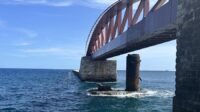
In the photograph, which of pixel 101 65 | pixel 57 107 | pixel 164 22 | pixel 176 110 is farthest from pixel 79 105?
pixel 101 65

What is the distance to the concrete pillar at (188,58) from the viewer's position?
1462cm

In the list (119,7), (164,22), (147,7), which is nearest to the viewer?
(164,22)

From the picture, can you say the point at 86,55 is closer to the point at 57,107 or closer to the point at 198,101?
the point at 57,107

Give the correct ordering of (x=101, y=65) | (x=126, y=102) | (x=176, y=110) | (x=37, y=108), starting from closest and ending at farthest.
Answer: (x=176, y=110)
(x=37, y=108)
(x=126, y=102)
(x=101, y=65)

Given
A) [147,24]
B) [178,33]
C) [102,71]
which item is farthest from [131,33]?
[102,71]

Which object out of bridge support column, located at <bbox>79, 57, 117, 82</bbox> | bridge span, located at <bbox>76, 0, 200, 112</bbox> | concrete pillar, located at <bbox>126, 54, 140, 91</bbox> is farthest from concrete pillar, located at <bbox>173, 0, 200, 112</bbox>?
bridge support column, located at <bbox>79, 57, 117, 82</bbox>

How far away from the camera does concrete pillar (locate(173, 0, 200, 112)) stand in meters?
14.6

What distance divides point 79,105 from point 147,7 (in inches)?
541

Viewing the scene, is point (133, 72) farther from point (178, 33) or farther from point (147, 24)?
point (178, 33)

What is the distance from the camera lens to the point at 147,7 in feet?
94.4

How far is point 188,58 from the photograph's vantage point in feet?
50.6

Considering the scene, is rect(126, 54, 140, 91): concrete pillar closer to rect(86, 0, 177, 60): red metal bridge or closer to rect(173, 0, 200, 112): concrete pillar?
rect(86, 0, 177, 60): red metal bridge

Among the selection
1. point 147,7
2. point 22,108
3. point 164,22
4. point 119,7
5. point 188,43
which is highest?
point 119,7

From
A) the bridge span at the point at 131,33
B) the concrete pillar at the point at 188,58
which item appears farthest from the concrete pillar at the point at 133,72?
the concrete pillar at the point at 188,58
